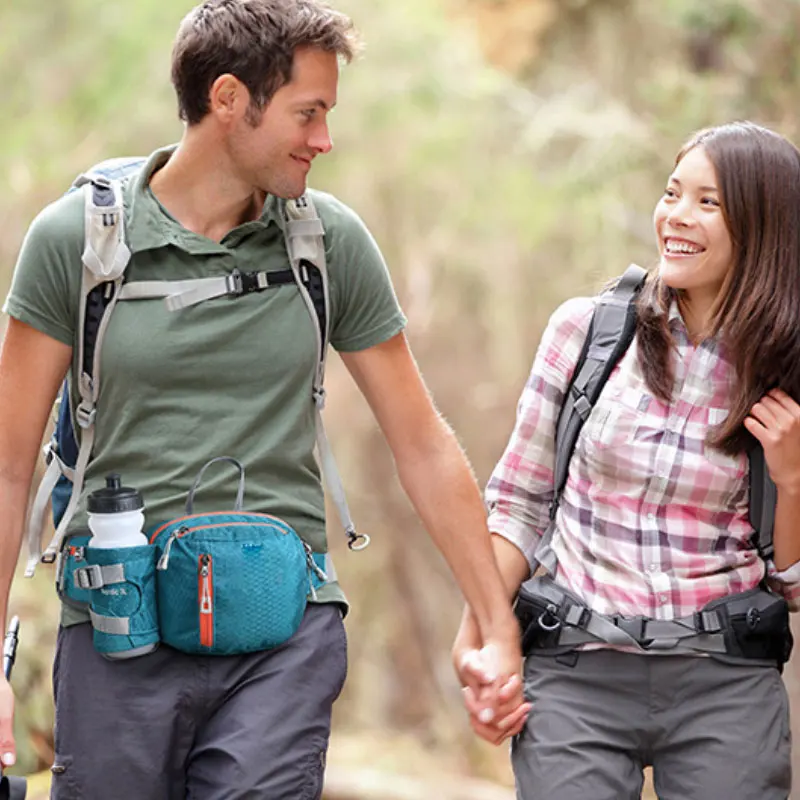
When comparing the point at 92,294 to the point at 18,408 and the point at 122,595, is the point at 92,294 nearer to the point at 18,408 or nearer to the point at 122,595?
the point at 18,408

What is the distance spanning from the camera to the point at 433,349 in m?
11.9

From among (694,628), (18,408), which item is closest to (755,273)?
(694,628)

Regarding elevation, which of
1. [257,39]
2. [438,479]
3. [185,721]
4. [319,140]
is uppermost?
[257,39]

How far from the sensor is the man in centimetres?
250

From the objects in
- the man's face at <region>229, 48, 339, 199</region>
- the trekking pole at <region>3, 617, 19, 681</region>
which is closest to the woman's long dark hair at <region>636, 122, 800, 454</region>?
the man's face at <region>229, 48, 339, 199</region>

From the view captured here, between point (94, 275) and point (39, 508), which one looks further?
point (39, 508)

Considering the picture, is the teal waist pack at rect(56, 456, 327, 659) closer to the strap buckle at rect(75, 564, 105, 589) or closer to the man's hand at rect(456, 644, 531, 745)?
the strap buckle at rect(75, 564, 105, 589)

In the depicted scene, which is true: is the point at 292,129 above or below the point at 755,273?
above

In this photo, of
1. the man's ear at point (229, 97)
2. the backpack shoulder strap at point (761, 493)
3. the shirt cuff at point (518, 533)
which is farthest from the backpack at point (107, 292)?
the backpack shoulder strap at point (761, 493)

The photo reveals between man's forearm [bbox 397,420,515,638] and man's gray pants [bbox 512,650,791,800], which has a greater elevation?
man's forearm [bbox 397,420,515,638]

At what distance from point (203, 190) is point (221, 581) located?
750 mm

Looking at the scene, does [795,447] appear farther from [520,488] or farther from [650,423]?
[520,488]

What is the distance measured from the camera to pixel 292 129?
2.55 metres

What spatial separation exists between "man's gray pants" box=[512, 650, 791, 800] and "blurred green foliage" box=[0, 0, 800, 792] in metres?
5.24
